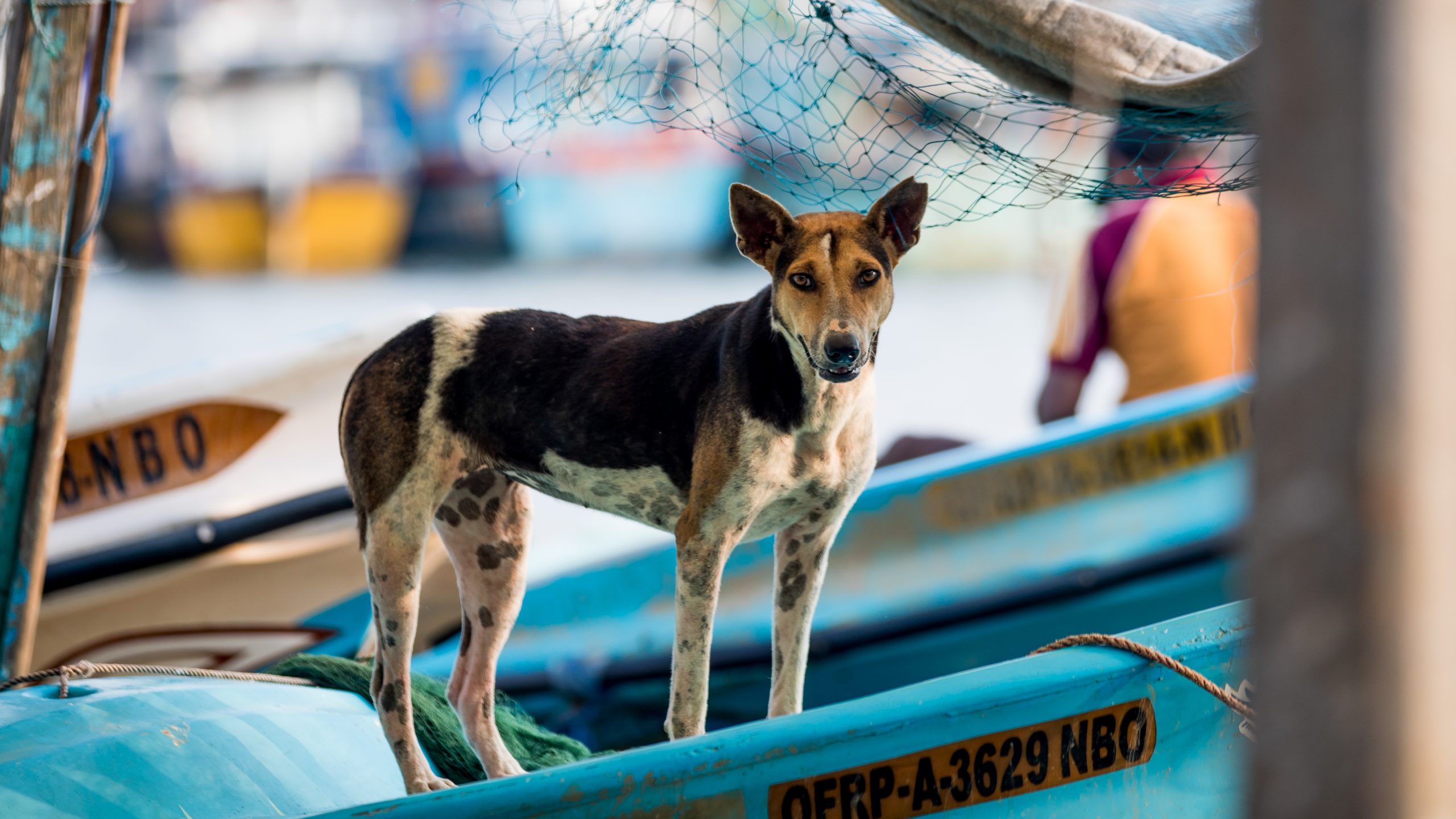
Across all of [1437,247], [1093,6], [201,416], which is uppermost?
[1093,6]

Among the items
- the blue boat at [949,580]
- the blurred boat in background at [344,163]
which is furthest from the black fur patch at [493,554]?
the blurred boat in background at [344,163]

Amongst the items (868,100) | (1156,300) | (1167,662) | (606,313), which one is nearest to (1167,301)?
(1156,300)

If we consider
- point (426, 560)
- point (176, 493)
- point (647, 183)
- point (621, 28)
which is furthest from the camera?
point (647, 183)

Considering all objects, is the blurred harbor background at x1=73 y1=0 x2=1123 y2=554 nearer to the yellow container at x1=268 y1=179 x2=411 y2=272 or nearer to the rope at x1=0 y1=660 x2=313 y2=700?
the yellow container at x1=268 y1=179 x2=411 y2=272

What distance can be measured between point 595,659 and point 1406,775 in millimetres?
3420

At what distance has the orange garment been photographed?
442cm

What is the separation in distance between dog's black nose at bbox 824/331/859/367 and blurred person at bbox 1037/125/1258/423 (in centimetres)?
264

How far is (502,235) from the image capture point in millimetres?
20609

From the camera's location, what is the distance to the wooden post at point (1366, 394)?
80cm

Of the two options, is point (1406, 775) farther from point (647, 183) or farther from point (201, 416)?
point (647, 183)

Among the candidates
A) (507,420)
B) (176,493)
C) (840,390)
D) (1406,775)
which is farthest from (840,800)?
(176,493)

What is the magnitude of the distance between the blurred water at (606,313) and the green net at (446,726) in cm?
Answer: 124

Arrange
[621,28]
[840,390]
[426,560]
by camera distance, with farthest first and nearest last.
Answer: [426,560] < [621,28] < [840,390]

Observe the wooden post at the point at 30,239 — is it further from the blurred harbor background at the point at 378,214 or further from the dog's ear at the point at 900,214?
the blurred harbor background at the point at 378,214
